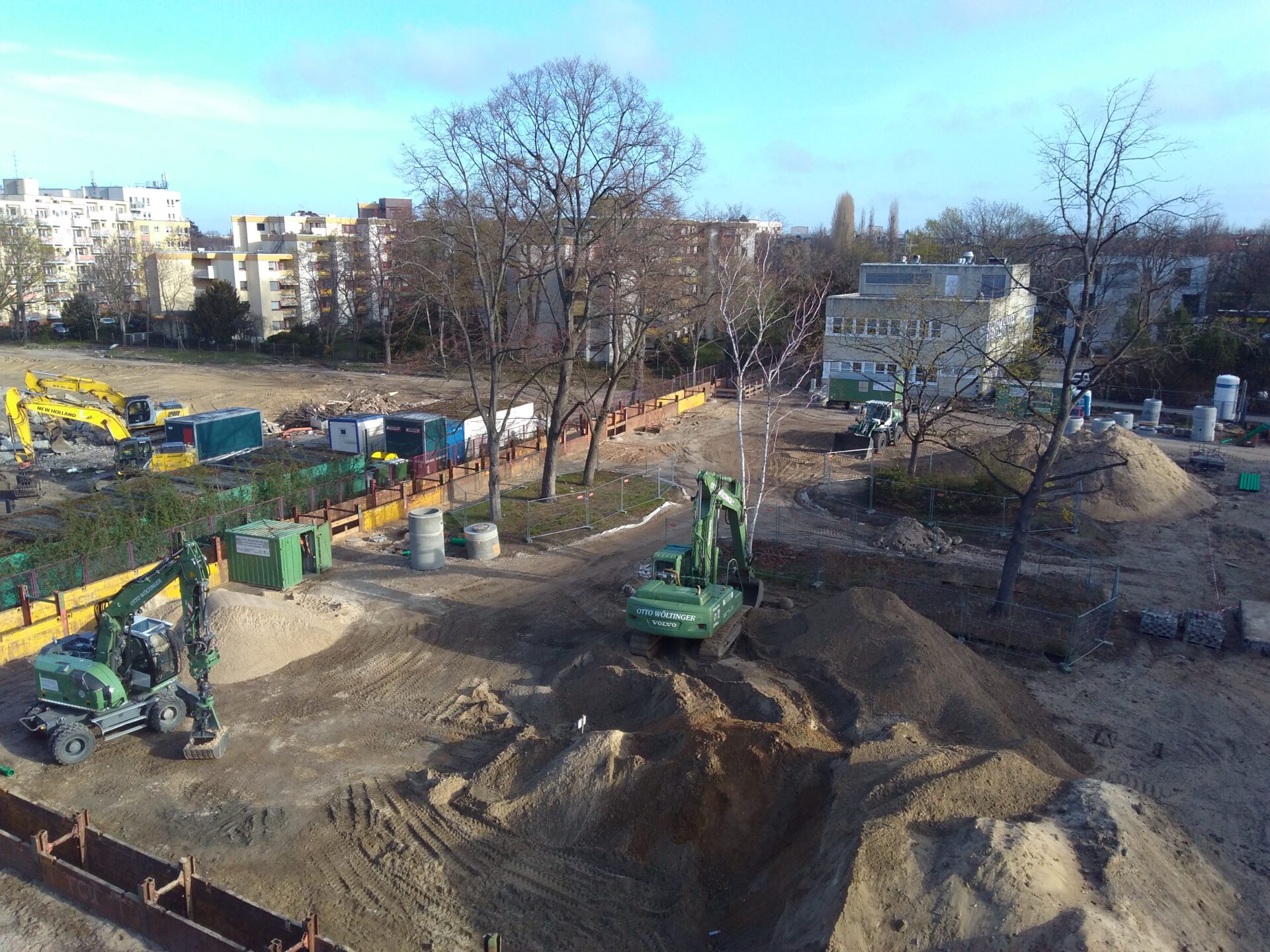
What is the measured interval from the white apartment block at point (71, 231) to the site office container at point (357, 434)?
203ft

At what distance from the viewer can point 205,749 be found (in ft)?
47.0

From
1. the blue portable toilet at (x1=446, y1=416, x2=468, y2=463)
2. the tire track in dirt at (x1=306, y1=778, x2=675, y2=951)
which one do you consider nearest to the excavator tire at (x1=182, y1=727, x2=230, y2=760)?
the tire track in dirt at (x1=306, y1=778, x2=675, y2=951)

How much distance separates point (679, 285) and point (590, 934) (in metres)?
27.7

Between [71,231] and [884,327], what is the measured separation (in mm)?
95413

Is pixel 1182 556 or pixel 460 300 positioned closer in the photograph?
pixel 1182 556

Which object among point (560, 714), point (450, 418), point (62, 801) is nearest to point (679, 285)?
point (450, 418)

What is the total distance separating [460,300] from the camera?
4772 cm

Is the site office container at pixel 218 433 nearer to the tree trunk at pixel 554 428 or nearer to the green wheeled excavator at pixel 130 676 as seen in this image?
the tree trunk at pixel 554 428

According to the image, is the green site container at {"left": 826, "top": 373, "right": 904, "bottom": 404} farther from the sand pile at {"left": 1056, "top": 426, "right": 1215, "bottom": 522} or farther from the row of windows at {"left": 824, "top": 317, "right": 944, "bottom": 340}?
the sand pile at {"left": 1056, "top": 426, "right": 1215, "bottom": 522}

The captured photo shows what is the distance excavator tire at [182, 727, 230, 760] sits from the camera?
14.3 meters

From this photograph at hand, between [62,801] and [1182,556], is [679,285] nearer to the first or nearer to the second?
[1182,556]

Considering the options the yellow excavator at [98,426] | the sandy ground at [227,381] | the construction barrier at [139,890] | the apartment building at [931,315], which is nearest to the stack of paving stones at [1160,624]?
the construction barrier at [139,890]

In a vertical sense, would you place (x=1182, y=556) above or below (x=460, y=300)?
below

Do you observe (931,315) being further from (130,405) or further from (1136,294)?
(130,405)
